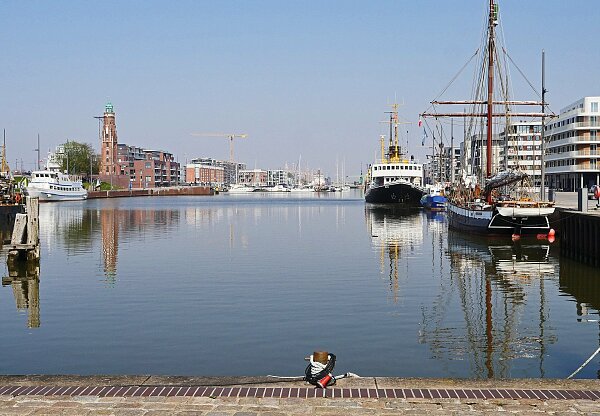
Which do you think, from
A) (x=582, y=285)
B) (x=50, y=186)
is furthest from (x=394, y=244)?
(x=50, y=186)

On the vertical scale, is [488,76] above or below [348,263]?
above

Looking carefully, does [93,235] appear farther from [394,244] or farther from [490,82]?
[490,82]

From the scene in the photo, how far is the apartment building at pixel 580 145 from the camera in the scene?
12694 cm

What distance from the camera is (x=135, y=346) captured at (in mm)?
19016

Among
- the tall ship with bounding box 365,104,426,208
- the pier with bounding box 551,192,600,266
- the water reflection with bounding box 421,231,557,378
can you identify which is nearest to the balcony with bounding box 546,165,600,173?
the tall ship with bounding box 365,104,426,208

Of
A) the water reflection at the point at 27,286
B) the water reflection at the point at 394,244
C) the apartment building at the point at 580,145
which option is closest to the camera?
the water reflection at the point at 27,286

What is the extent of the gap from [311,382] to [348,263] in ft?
93.0

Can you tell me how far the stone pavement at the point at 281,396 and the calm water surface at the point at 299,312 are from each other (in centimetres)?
462

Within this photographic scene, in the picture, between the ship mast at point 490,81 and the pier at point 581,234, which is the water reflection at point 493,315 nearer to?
the pier at point 581,234

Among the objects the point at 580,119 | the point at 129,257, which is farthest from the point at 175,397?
the point at 580,119

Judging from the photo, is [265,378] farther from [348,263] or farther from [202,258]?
[202,258]

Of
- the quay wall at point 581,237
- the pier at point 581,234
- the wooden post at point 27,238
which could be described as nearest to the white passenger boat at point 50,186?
the wooden post at point 27,238

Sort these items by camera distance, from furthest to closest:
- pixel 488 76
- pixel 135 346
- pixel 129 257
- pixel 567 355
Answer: pixel 488 76, pixel 129 257, pixel 135 346, pixel 567 355

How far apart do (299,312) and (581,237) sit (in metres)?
24.8
